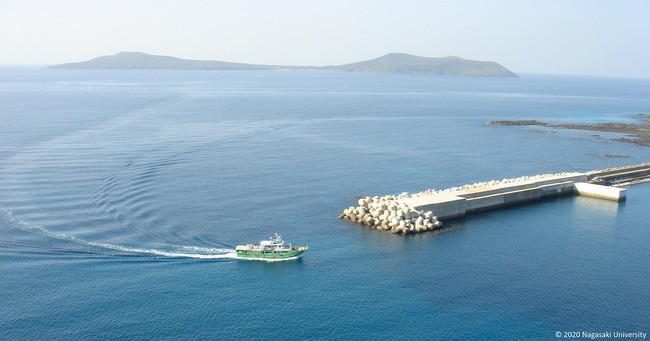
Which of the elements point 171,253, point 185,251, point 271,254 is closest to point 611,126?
point 271,254

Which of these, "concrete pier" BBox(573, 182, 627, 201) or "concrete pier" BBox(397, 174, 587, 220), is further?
"concrete pier" BBox(573, 182, 627, 201)

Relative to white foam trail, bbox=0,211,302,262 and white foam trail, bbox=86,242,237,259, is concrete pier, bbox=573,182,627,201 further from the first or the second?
white foam trail, bbox=86,242,237,259

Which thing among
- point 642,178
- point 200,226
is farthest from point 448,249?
point 642,178

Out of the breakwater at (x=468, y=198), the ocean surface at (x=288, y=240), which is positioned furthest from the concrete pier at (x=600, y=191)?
the ocean surface at (x=288, y=240)

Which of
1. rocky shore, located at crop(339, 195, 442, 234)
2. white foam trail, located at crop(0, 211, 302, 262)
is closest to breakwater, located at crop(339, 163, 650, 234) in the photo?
rocky shore, located at crop(339, 195, 442, 234)

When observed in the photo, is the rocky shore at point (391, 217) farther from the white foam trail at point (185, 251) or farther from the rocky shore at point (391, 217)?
the white foam trail at point (185, 251)

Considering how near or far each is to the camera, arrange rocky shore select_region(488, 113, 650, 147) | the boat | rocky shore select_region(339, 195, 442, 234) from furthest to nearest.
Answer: rocky shore select_region(488, 113, 650, 147) < rocky shore select_region(339, 195, 442, 234) < the boat

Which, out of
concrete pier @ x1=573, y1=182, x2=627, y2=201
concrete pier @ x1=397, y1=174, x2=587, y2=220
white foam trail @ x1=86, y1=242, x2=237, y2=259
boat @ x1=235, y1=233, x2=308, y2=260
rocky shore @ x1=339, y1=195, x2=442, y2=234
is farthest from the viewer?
concrete pier @ x1=573, y1=182, x2=627, y2=201
